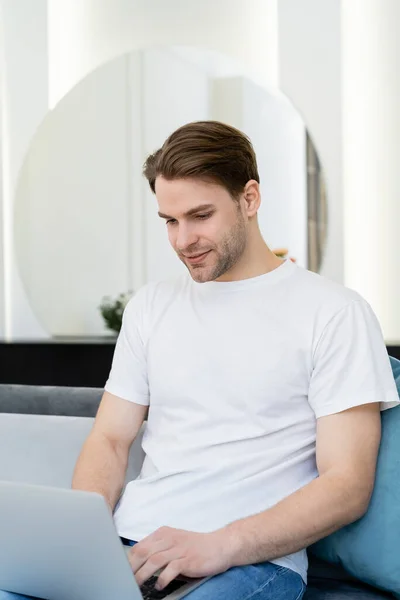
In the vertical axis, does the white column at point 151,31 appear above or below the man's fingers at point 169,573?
above

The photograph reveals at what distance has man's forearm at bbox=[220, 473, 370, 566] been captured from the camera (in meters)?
1.41

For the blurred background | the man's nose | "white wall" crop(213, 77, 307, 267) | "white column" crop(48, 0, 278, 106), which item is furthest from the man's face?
"white column" crop(48, 0, 278, 106)

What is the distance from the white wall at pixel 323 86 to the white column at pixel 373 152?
0.10ft

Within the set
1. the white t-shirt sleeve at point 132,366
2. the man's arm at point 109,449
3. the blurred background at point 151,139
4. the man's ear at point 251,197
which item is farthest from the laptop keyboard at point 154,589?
the blurred background at point 151,139

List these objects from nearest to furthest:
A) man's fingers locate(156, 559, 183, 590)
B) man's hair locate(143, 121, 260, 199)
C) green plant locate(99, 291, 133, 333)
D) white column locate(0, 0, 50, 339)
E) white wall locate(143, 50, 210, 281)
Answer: man's fingers locate(156, 559, 183, 590)
man's hair locate(143, 121, 260, 199)
white wall locate(143, 50, 210, 281)
green plant locate(99, 291, 133, 333)
white column locate(0, 0, 50, 339)

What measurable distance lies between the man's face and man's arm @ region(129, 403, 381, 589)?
360mm

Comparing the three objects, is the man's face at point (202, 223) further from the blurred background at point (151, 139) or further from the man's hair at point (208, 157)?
the blurred background at point (151, 139)

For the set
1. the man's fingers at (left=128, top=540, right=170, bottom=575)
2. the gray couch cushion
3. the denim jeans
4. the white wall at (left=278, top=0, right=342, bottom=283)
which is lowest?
the denim jeans

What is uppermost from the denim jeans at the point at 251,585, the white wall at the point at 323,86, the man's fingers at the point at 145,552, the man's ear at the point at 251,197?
the white wall at the point at 323,86

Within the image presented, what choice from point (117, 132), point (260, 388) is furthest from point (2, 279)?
point (260, 388)

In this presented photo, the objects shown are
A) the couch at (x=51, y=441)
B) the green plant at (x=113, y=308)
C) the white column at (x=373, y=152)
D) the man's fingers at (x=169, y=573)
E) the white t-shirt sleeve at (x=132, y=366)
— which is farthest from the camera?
the green plant at (x=113, y=308)

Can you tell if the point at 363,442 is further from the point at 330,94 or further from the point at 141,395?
the point at 330,94

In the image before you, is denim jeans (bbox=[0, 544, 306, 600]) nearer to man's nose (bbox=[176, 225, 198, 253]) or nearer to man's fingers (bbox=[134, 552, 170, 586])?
man's fingers (bbox=[134, 552, 170, 586])

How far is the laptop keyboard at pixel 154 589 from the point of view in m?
1.36
